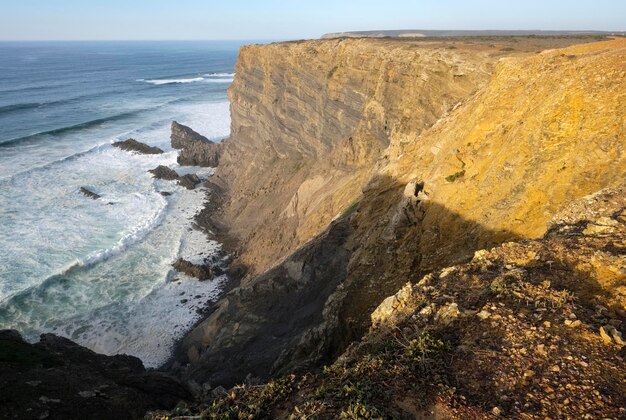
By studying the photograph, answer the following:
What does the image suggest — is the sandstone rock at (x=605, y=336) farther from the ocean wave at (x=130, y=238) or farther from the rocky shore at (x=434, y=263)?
the ocean wave at (x=130, y=238)

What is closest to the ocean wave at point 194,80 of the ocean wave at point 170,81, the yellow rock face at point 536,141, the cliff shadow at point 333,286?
the ocean wave at point 170,81

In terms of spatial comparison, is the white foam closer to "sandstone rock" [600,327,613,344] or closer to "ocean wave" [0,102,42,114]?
"sandstone rock" [600,327,613,344]

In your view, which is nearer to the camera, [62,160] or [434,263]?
[434,263]

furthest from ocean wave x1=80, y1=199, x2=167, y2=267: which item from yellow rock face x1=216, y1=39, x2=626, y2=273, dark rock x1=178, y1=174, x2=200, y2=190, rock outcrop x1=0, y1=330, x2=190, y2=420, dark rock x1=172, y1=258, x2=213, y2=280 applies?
rock outcrop x1=0, y1=330, x2=190, y2=420

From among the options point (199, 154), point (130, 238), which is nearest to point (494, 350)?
point (130, 238)

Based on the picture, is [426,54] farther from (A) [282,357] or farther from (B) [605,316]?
(B) [605,316]

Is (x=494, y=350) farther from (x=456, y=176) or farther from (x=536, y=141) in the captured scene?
(x=456, y=176)

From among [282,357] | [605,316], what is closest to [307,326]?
[282,357]
